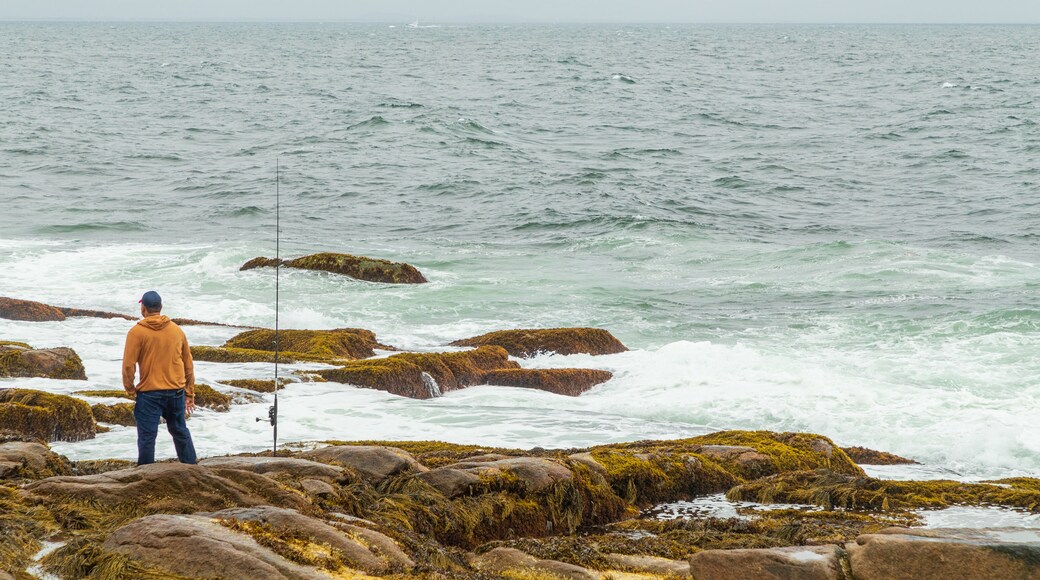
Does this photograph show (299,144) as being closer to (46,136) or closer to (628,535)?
(46,136)

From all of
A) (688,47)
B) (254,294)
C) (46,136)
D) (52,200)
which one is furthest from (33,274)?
(688,47)

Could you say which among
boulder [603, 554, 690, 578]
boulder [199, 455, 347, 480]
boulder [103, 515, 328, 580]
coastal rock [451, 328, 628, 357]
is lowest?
coastal rock [451, 328, 628, 357]

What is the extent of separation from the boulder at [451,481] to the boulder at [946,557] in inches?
110

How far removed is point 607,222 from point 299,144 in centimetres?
1858

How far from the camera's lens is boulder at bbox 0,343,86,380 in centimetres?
1139

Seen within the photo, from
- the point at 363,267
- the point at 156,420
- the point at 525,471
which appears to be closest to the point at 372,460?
the point at 525,471

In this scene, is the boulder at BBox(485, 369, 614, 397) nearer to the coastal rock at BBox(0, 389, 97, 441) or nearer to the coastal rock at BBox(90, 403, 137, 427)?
the coastal rock at BBox(90, 403, 137, 427)

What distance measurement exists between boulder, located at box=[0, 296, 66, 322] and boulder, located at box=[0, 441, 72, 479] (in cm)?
941

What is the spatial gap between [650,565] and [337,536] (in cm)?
175

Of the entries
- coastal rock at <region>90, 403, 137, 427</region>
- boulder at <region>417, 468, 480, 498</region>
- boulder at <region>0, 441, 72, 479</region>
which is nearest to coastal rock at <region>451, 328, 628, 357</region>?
coastal rock at <region>90, 403, 137, 427</region>

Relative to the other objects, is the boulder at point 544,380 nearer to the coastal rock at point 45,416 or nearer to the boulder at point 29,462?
the coastal rock at point 45,416

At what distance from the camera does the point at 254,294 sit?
19578 millimetres

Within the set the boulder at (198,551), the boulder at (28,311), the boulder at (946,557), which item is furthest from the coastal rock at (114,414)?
the boulder at (946,557)

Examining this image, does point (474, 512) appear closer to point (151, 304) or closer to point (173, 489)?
point (173, 489)
